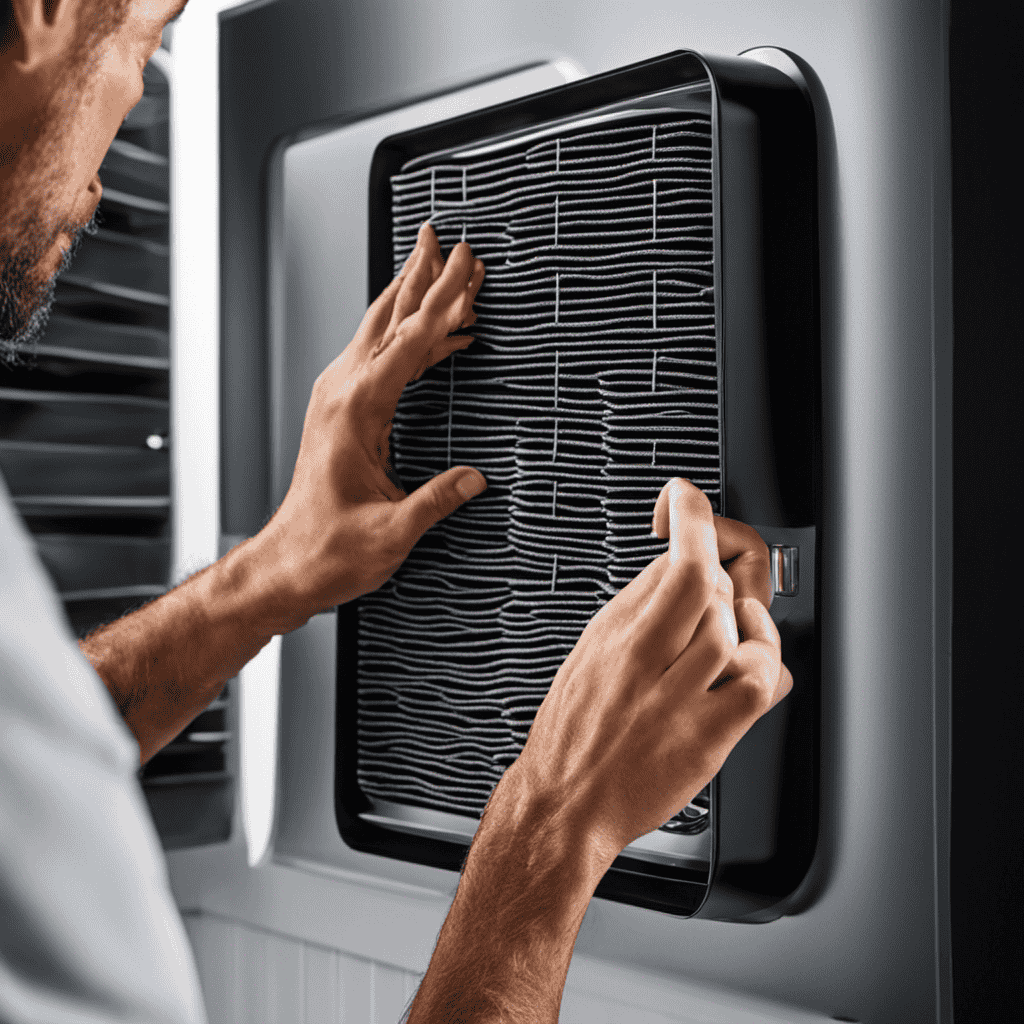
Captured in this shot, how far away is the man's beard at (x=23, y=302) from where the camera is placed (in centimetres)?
79

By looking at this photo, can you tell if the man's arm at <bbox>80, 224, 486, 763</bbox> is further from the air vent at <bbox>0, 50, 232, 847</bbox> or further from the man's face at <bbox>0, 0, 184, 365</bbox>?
the man's face at <bbox>0, 0, 184, 365</bbox>

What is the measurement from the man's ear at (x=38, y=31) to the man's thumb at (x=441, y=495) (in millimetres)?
381

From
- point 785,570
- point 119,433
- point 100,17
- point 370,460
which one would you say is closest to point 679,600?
point 785,570

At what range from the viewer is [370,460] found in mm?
926

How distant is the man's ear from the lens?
0.66 m

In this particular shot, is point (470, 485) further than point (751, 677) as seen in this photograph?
Yes

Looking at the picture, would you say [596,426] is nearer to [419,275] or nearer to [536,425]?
[536,425]

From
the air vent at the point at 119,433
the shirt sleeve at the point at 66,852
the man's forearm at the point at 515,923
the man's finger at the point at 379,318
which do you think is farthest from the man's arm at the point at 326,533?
the shirt sleeve at the point at 66,852

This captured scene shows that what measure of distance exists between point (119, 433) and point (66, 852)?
880 mm

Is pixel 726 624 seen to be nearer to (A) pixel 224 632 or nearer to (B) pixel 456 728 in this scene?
(B) pixel 456 728

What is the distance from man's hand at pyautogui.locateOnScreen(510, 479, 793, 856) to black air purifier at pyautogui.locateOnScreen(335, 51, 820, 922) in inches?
4.1

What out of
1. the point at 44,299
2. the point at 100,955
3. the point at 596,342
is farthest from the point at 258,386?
the point at 100,955

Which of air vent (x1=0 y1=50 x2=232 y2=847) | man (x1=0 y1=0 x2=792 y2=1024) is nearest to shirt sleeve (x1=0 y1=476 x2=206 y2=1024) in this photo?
man (x1=0 y1=0 x2=792 y2=1024)

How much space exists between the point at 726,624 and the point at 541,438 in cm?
28
